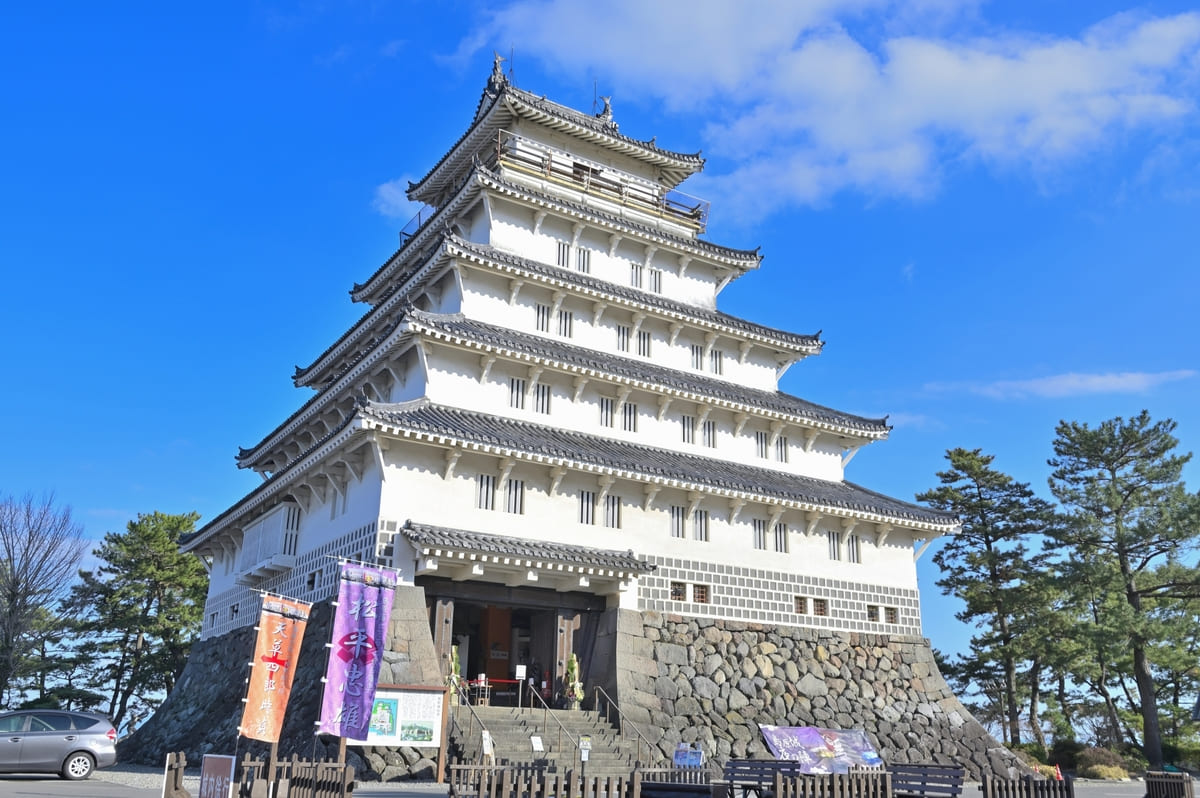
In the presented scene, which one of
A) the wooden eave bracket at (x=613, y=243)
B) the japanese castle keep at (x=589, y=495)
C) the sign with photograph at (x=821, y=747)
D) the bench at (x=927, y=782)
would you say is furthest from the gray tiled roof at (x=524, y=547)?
the wooden eave bracket at (x=613, y=243)

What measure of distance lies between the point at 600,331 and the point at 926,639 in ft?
47.9

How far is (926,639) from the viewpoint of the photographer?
3062 cm

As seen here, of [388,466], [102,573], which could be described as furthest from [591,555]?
[102,573]

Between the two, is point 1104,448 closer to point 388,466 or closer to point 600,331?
point 600,331

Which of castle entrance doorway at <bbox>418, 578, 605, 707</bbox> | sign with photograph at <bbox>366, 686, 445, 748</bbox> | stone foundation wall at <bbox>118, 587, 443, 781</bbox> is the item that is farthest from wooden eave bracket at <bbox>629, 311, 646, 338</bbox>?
sign with photograph at <bbox>366, 686, 445, 748</bbox>

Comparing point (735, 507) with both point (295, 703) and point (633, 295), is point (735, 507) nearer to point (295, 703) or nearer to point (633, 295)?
point (633, 295)

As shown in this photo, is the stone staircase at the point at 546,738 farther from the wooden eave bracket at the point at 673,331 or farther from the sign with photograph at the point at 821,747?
the wooden eave bracket at the point at 673,331

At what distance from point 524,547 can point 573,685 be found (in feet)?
12.9

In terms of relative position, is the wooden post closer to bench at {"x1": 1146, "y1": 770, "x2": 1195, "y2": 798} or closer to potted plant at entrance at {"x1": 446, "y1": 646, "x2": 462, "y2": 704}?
potted plant at entrance at {"x1": 446, "y1": 646, "x2": 462, "y2": 704}

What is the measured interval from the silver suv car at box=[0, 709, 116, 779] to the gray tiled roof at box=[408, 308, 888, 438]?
12.0 metres

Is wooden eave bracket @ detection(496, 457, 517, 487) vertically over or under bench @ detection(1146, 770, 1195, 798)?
over

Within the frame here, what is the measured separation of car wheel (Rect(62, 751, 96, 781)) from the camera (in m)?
19.9

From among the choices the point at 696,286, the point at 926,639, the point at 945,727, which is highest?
the point at 696,286

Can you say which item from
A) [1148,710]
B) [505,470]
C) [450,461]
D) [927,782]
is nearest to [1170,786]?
[927,782]
